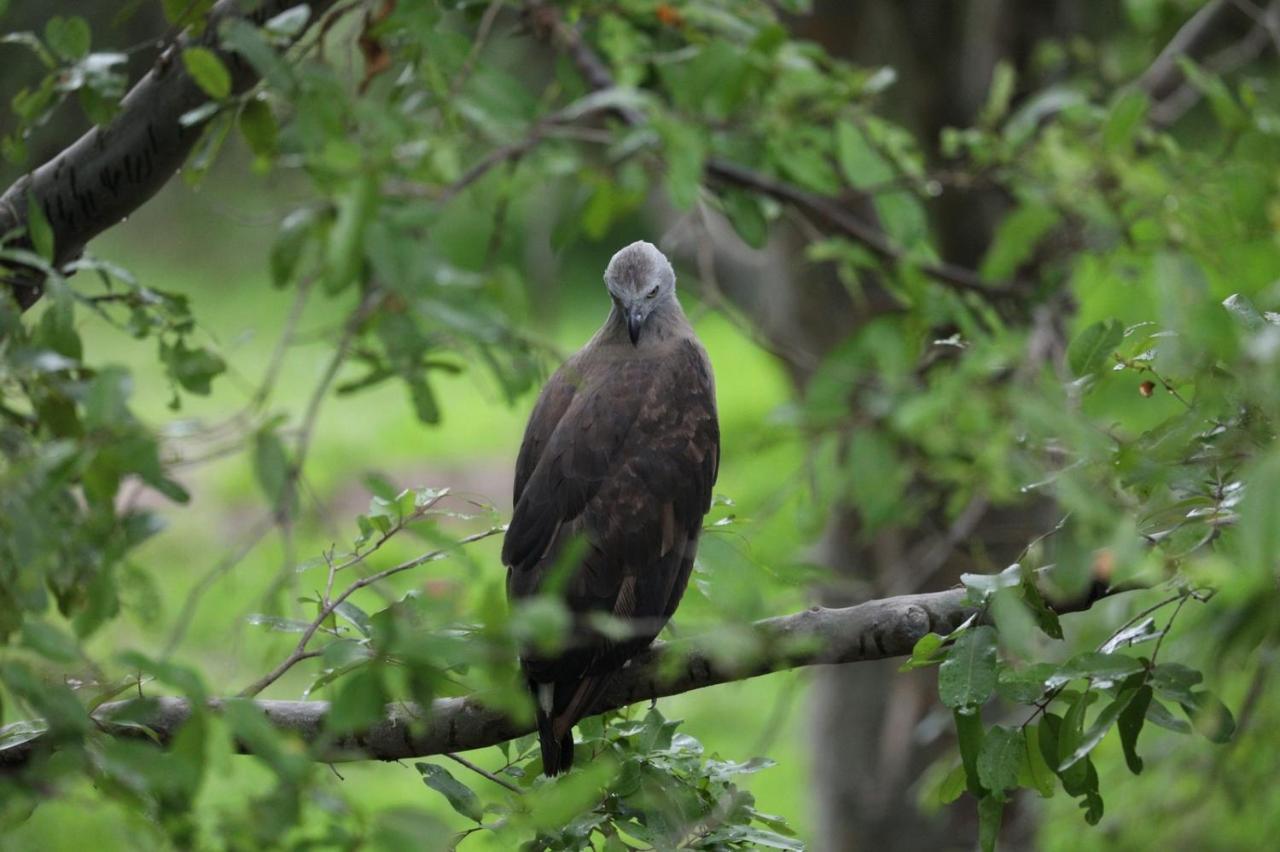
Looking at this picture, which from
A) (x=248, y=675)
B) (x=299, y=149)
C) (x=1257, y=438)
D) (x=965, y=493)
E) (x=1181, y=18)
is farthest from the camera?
(x=248, y=675)

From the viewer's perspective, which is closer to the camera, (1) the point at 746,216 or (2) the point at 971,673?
(2) the point at 971,673

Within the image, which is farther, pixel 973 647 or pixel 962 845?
pixel 962 845

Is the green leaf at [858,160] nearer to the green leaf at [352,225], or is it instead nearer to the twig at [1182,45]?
the twig at [1182,45]

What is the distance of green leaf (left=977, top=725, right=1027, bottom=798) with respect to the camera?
6.63 ft

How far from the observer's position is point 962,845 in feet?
19.1

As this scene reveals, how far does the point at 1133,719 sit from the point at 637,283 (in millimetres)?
1959

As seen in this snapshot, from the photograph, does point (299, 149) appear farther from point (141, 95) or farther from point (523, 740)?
point (523, 740)

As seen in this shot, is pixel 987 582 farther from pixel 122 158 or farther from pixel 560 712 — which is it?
pixel 122 158

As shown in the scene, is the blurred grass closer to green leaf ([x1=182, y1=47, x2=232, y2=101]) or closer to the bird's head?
the bird's head

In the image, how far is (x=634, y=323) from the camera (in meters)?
3.62

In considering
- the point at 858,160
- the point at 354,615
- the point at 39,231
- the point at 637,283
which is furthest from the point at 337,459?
the point at 39,231

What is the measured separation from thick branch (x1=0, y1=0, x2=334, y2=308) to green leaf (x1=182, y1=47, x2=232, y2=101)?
0.38 metres

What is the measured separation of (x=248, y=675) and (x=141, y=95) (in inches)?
201

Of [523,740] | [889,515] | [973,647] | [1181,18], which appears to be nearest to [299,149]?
[523,740]
